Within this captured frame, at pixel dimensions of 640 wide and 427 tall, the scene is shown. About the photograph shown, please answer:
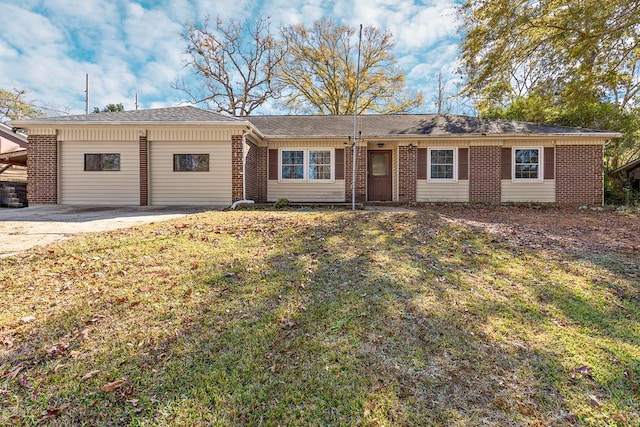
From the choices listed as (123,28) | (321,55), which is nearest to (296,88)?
(321,55)

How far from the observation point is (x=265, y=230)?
6.27m

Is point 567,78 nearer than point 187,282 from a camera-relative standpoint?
No

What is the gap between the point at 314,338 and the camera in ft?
9.02

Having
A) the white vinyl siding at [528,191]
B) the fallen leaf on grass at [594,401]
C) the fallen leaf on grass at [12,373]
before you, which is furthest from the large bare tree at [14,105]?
the fallen leaf on grass at [594,401]

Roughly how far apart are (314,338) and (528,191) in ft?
41.5

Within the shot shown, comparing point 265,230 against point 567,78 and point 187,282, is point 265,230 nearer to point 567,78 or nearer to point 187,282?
point 187,282

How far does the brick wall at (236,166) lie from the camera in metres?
10.9

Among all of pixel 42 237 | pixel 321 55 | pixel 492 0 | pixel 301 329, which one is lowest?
pixel 301 329

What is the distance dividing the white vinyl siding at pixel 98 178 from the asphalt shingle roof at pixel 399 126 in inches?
200

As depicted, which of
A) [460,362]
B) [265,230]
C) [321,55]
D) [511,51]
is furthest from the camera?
[321,55]

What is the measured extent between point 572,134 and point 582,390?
41.1 ft

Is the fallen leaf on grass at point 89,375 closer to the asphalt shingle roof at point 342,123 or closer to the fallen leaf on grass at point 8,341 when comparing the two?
the fallen leaf on grass at point 8,341

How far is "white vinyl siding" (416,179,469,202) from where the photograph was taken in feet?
41.2

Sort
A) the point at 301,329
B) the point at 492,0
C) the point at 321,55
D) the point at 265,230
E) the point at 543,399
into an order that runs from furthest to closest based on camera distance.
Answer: the point at 321,55 < the point at 492,0 < the point at 265,230 < the point at 301,329 < the point at 543,399
